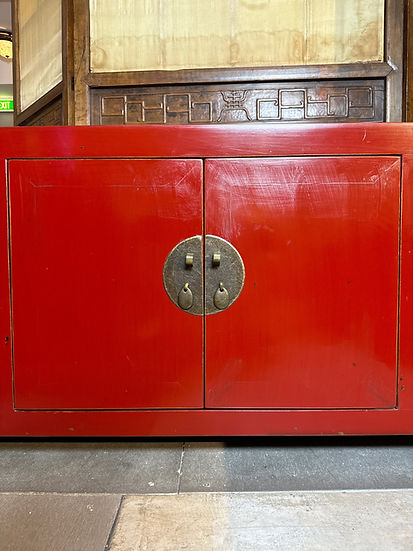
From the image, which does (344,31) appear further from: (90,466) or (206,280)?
(90,466)

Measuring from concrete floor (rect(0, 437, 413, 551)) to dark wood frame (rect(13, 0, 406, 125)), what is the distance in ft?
4.65

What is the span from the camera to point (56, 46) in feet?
5.61

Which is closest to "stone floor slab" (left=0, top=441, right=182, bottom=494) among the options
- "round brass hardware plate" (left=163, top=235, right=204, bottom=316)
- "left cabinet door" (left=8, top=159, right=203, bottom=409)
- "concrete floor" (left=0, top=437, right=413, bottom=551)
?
"concrete floor" (left=0, top=437, right=413, bottom=551)

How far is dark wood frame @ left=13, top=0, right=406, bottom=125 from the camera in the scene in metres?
1.50

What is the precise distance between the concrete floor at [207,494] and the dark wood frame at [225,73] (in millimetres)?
1417

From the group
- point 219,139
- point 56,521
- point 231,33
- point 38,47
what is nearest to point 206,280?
point 219,139

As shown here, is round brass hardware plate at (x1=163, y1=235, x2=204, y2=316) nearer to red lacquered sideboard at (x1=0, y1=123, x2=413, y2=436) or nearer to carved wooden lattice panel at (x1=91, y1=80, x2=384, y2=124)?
red lacquered sideboard at (x1=0, y1=123, x2=413, y2=436)

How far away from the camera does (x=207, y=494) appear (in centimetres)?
99

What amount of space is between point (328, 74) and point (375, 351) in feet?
3.94

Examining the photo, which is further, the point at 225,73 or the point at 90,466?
the point at 225,73

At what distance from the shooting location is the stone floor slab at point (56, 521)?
32.8 inches

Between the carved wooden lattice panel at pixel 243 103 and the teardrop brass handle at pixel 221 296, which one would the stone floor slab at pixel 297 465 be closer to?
the teardrop brass handle at pixel 221 296

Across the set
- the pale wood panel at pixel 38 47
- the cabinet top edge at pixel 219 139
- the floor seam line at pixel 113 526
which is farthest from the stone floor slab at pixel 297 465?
the pale wood panel at pixel 38 47

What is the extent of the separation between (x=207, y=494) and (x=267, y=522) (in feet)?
0.61
